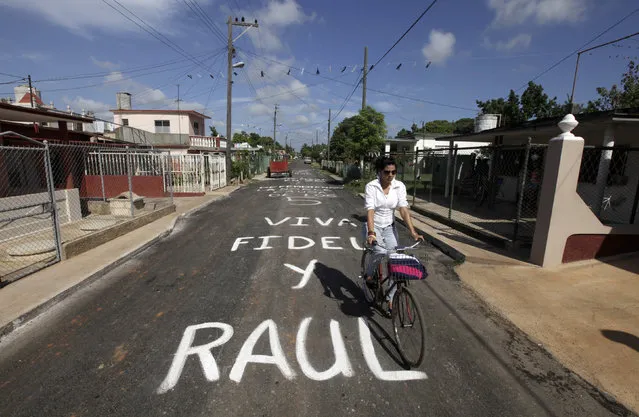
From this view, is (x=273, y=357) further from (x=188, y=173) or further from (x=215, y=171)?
(x=215, y=171)

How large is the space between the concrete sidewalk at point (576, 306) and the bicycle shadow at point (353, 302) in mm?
1673

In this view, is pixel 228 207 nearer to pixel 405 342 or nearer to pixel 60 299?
pixel 60 299

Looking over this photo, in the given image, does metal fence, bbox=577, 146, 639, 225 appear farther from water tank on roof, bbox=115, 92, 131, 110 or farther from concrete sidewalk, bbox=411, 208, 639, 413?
water tank on roof, bbox=115, 92, 131, 110

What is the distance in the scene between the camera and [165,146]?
29938 mm

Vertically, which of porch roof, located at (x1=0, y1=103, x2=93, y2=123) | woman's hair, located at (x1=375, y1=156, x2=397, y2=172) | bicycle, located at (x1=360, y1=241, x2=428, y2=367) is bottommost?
bicycle, located at (x1=360, y1=241, x2=428, y2=367)

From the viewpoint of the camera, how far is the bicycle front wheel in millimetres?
3174

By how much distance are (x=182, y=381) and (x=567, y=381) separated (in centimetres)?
354

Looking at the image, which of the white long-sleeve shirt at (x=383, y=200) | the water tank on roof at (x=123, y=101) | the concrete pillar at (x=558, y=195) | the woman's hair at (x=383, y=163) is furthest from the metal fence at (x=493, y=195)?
the water tank on roof at (x=123, y=101)

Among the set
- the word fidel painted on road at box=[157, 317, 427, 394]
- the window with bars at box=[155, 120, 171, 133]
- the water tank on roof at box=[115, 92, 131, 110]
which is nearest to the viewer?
the word fidel painted on road at box=[157, 317, 427, 394]

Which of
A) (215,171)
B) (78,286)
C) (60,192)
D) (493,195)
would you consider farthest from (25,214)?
(493,195)

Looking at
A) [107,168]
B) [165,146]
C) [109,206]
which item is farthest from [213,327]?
[165,146]

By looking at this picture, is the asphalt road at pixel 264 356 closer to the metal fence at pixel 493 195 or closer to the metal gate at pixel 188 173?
the metal fence at pixel 493 195

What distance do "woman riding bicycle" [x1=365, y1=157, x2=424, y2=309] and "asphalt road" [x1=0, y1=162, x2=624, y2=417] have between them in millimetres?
898

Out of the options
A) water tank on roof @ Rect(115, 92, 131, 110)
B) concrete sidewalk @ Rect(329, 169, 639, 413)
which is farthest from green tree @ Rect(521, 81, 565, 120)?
water tank on roof @ Rect(115, 92, 131, 110)
